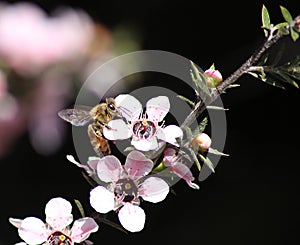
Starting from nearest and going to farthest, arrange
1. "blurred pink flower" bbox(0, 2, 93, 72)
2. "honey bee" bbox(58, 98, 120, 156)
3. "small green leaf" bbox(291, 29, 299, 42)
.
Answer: "small green leaf" bbox(291, 29, 299, 42) → "honey bee" bbox(58, 98, 120, 156) → "blurred pink flower" bbox(0, 2, 93, 72)

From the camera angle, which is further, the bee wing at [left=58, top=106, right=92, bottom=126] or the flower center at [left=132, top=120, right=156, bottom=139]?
the bee wing at [left=58, top=106, right=92, bottom=126]

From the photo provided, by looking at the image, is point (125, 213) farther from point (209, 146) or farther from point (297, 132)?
point (297, 132)

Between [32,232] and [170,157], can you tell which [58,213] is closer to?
[32,232]

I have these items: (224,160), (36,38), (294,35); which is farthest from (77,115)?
(224,160)

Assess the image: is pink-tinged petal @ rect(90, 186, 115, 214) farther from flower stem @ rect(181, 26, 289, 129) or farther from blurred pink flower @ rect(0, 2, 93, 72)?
blurred pink flower @ rect(0, 2, 93, 72)

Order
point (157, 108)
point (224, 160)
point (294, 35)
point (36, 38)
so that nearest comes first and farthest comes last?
point (294, 35) → point (157, 108) → point (36, 38) → point (224, 160)

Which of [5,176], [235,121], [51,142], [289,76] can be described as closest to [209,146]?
[289,76]

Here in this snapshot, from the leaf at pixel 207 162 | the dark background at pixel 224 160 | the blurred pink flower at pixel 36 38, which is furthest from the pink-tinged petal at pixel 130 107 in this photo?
the dark background at pixel 224 160

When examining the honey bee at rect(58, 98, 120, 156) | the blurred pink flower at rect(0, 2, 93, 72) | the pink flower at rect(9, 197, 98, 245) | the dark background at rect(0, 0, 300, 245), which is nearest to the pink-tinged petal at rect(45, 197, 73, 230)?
the pink flower at rect(9, 197, 98, 245)
